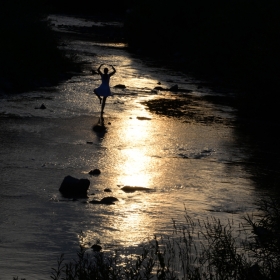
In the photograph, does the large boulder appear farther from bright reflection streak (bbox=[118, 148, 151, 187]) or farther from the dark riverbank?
the dark riverbank

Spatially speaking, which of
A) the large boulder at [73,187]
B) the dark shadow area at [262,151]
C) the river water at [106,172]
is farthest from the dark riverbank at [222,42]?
the large boulder at [73,187]

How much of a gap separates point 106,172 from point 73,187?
2067mm

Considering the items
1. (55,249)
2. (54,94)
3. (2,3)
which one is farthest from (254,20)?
(55,249)

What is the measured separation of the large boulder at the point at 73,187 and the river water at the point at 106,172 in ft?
0.68

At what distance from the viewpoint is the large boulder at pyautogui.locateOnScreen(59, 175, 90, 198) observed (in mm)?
13760

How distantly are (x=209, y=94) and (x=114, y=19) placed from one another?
5853cm

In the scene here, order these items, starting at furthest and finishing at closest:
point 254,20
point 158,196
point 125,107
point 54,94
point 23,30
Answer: point 254,20, point 23,30, point 54,94, point 125,107, point 158,196

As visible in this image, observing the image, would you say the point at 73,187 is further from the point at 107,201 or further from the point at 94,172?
the point at 94,172

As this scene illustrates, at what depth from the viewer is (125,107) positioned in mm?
Result: 25094

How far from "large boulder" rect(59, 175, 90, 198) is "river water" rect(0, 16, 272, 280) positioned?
8.2 inches

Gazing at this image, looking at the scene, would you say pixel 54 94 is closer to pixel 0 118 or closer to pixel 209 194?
pixel 0 118

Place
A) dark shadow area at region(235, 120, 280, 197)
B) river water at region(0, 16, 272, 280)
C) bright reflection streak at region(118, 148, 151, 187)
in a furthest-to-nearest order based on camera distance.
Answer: dark shadow area at region(235, 120, 280, 197) → bright reflection streak at region(118, 148, 151, 187) → river water at region(0, 16, 272, 280)

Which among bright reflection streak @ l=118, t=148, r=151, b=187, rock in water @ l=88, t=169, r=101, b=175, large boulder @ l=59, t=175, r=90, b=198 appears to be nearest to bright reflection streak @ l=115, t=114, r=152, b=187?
bright reflection streak @ l=118, t=148, r=151, b=187

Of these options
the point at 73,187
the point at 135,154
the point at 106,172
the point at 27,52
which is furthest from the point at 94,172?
the point at 27,52
